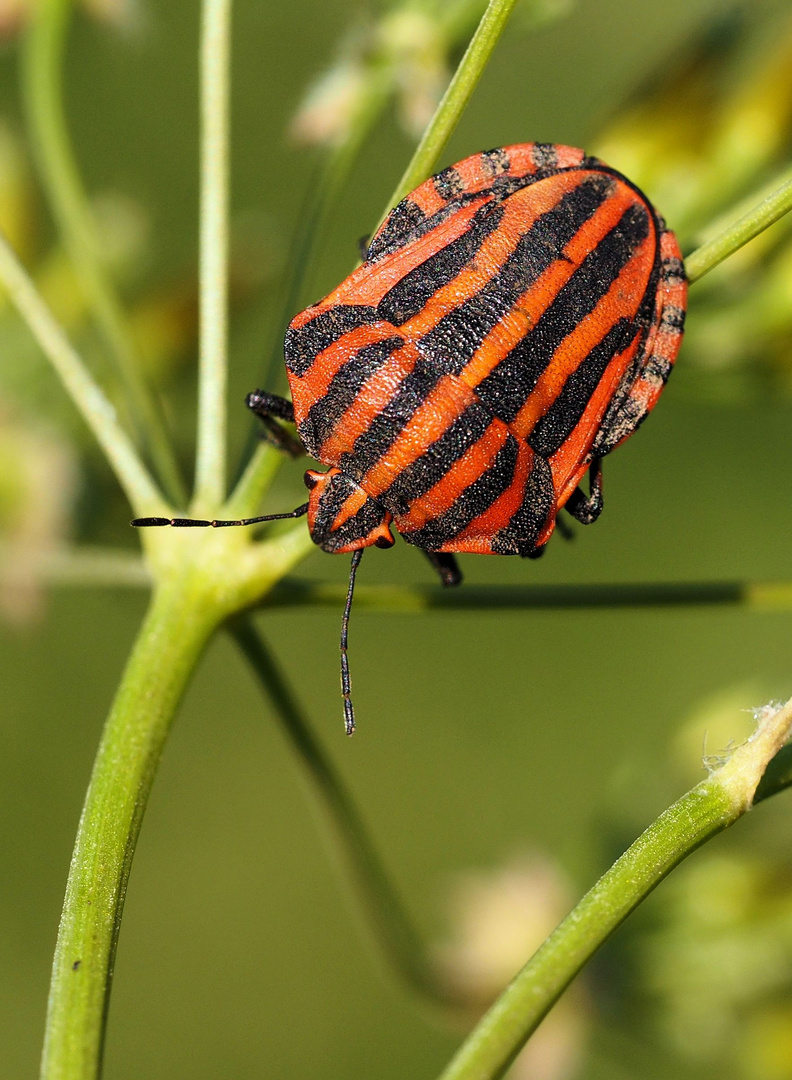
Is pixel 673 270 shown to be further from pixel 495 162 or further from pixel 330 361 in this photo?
pixel 330 361

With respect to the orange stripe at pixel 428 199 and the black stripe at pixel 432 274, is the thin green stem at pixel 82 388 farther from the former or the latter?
the orange stripe at pixel 428 199

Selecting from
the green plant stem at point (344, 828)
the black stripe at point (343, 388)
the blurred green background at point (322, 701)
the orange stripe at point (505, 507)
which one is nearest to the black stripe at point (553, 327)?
Answer: the orange stripe at point (505, 507)

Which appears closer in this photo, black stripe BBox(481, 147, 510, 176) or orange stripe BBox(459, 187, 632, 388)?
orange stripe BBox(459, 187, 632, 388)

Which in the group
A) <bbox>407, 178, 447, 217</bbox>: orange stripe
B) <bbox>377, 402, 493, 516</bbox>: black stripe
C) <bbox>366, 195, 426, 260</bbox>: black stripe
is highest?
<bbox>407, 178, 447, 217</bbox>: orange stripe

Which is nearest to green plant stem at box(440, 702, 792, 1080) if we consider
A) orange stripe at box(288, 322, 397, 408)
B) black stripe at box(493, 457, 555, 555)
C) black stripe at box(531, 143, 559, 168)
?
A: black stripe at box(493, 457, 555, 555)

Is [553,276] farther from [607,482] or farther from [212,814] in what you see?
[212,814]

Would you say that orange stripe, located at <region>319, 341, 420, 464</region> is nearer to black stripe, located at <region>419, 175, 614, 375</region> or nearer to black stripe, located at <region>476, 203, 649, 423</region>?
black stripe, located at <region>419, 175, 614, 375</region>
